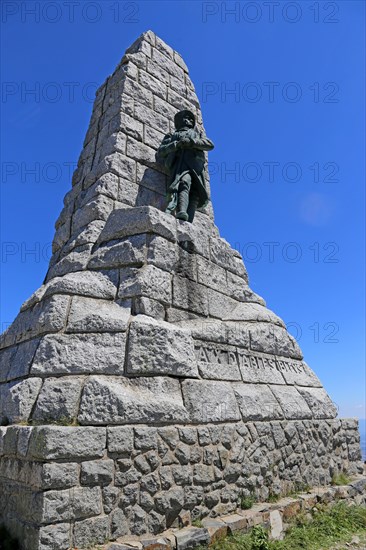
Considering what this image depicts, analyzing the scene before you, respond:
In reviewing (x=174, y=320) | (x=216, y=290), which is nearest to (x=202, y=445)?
(x=174, y=320)

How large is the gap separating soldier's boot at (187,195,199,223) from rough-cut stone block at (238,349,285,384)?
2.34m

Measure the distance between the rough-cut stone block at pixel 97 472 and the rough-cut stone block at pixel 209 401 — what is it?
44.5 inches

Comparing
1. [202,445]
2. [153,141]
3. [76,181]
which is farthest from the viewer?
[76,181]

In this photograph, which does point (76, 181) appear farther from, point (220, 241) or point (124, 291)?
point (124, 291)

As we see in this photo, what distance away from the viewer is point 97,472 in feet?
12.7

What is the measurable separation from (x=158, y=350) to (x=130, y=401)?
713mm

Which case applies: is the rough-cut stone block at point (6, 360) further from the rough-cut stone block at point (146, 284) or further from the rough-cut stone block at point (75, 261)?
the rough-cut stone block at point (146, 284)

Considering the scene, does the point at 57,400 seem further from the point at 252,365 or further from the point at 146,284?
the point at 252,365

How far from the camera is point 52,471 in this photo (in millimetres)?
3631

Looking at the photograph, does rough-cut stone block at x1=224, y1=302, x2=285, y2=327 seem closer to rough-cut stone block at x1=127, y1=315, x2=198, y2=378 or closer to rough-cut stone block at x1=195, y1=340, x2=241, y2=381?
rough-cut stone block at x1=195, y1=340, x2=241, y2=381

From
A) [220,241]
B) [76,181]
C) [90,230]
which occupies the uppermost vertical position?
[76,181]

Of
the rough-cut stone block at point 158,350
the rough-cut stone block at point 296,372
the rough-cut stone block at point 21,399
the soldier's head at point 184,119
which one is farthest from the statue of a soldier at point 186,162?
the rough-cut stone block at point 21,399

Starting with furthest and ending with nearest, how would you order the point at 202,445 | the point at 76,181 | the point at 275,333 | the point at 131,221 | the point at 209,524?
the point at 76,181
the point at 275,333
the point at 131,221
the point at 202,445
the point at 209,524

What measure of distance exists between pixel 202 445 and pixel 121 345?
143 cm
